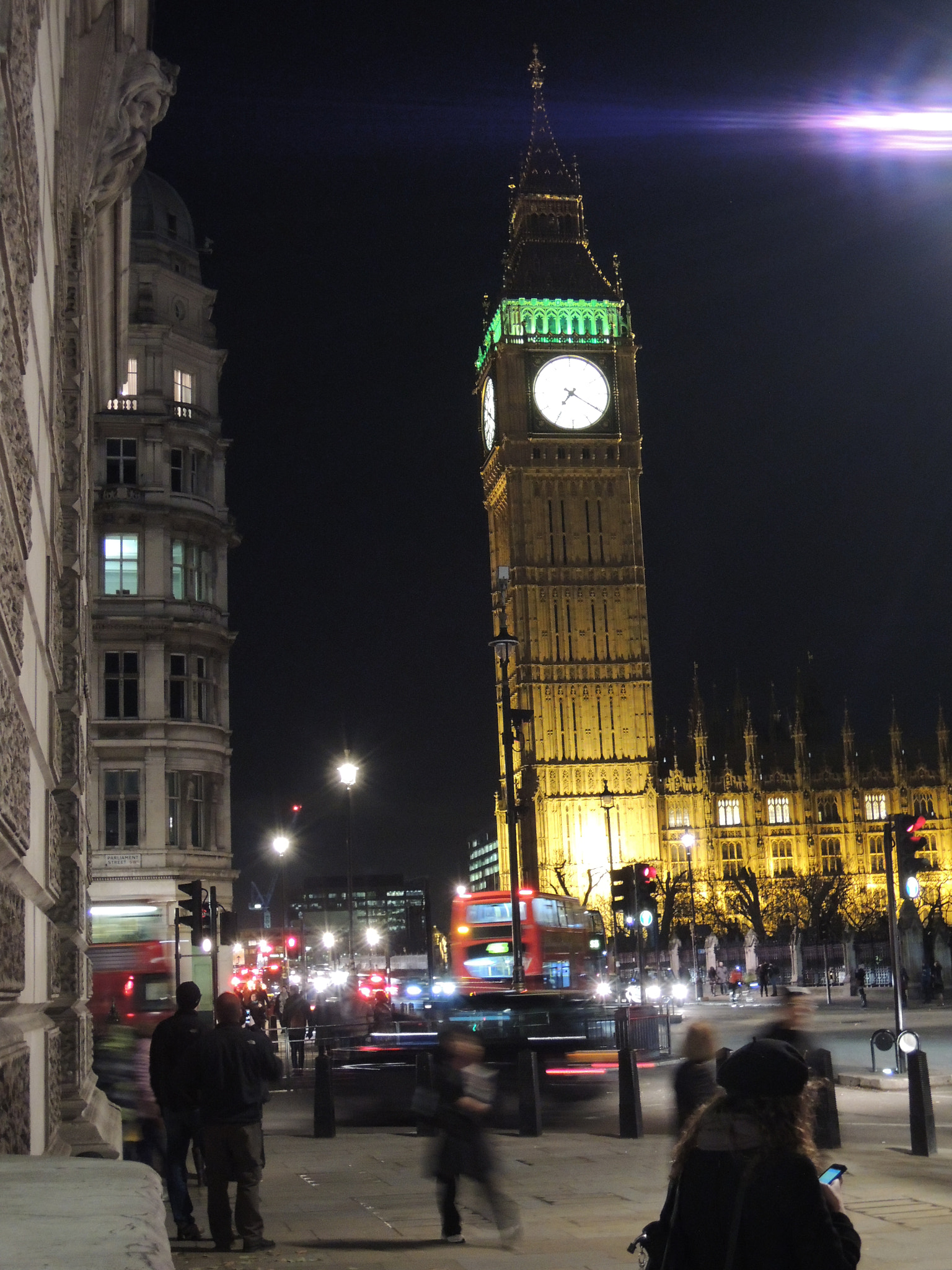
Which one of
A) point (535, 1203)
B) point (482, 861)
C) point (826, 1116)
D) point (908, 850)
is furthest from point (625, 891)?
point (482, 861)

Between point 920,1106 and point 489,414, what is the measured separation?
97.1 metres

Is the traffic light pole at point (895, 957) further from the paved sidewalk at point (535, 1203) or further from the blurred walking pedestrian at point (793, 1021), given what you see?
the blurred walking pedestrian at point (793, 1021)

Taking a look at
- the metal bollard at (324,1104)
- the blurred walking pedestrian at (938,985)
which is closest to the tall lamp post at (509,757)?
the metal bollard at (324,1104)

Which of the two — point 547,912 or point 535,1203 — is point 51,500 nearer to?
point 535,1203

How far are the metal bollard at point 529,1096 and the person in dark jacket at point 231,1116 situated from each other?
7073 millimetres

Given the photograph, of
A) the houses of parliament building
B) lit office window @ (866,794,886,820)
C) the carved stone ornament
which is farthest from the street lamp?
the carved stone ornament

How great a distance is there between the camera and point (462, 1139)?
31.9 feet

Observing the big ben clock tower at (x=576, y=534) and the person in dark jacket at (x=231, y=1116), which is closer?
the person in dark jacket at (x=231, y=1116)

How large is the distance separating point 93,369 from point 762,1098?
12.6m

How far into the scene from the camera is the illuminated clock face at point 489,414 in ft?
346

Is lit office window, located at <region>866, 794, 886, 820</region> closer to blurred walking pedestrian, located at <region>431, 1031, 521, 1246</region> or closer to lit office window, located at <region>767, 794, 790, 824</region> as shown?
lit office window, located at <region>767, 794, 790, 824</region>

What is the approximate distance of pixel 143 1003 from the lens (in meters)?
29.3

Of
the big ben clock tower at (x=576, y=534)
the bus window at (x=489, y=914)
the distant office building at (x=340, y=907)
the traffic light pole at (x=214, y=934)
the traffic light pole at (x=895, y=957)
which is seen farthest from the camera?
the distant office building at (x=340, y=907)

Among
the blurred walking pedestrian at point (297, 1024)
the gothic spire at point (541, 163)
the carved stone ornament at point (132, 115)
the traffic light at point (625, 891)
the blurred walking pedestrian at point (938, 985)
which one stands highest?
the gothic spire at point (541, 163)
